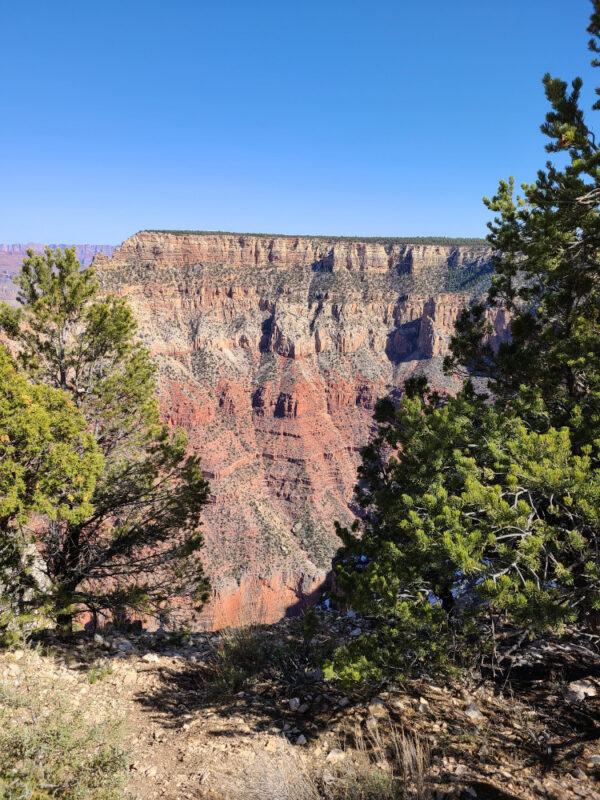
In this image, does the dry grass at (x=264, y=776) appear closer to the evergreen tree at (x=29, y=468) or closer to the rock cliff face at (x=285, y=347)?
the evergreen tree at (x=29, y=468)

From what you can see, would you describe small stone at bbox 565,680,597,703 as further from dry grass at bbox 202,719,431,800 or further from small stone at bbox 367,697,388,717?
small stone at bbox 367,697,388,717

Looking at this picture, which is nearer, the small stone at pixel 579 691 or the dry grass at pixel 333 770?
the dry grass at pixel 333 770

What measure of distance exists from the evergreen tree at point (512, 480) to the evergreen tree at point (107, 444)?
197 inches

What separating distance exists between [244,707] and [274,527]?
183ft

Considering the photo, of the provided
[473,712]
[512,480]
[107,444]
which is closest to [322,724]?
[473,712]

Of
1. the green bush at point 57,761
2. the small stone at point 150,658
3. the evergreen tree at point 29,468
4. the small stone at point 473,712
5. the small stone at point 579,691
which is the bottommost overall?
the small stone at point 150,658

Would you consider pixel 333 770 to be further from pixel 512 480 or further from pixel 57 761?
pixel 512 480

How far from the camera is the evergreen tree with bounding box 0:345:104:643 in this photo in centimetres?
682

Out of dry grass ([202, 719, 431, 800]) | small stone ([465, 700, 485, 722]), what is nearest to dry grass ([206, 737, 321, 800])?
dry grass ([202, 719, 431, 800])

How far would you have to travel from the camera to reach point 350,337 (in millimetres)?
92062

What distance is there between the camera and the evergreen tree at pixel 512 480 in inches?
165

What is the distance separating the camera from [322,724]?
5.66m

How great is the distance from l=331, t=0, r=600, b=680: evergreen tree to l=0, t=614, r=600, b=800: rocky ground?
2.53 ft

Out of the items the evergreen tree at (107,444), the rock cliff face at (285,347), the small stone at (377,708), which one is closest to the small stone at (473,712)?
the small stone at (377,708)
